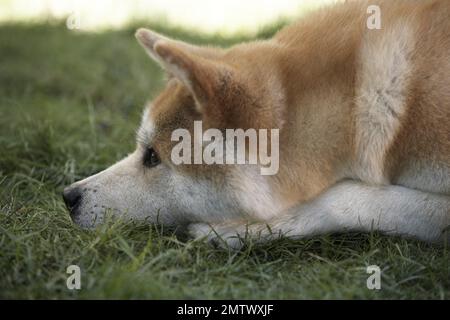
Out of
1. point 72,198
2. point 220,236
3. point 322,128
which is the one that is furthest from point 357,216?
point 72,198

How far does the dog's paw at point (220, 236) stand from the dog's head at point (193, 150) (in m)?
0.06

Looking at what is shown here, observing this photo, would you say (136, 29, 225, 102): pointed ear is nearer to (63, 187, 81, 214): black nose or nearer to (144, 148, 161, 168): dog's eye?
(144, 148, 161, 168): dog's eye

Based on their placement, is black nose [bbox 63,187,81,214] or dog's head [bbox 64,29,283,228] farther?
black nose [bbox 63,187,81,214]

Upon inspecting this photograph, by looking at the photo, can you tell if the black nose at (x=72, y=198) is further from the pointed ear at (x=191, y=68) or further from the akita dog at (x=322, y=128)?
the pointed ear at (x=191, y=68)

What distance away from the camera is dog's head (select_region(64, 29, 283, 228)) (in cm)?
300

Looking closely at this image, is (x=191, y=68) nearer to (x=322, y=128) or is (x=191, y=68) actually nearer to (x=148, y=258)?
(x=322, y=128)

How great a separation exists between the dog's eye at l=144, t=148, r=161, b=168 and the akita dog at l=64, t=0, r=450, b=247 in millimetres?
11

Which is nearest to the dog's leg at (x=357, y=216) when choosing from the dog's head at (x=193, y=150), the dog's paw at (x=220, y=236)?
the dog's paw at (x=220, y=236)

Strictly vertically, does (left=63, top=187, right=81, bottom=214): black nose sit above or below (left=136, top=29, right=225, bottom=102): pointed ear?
below

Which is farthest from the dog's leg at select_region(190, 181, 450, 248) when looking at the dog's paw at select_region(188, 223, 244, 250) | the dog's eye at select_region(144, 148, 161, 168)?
the dog's eye at select_region(144, 148, 161, 168)

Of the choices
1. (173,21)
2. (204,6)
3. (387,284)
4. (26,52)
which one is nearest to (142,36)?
(387,284)

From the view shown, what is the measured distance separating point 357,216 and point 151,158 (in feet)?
3.43

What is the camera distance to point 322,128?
10.1 ft
